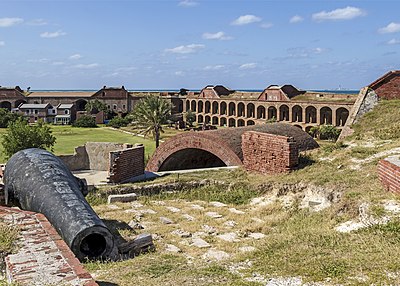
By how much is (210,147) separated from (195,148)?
949 mm

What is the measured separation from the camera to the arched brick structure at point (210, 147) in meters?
15.3

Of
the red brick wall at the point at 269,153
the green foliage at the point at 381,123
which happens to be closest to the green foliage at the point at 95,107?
the green foliage at the point at 381,123

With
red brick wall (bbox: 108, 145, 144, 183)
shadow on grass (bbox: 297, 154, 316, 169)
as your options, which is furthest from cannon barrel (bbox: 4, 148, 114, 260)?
shadow on grass (bbox: 297, 154, 316, 169)

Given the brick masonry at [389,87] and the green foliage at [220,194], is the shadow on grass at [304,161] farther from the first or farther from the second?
the brick masonry at [389,87]

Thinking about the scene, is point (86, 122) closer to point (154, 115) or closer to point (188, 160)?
point (154, 115)

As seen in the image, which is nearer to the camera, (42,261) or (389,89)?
(42,261)

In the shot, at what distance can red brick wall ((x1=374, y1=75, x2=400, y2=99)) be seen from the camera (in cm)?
1696

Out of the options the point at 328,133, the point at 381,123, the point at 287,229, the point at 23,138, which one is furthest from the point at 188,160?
the point at 328,133

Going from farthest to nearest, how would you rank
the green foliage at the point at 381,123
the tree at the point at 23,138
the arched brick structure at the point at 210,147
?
the tree at the point at 23,138 < the arched brick structure at the point at 210,147 < the green foliage at the point at 381,123

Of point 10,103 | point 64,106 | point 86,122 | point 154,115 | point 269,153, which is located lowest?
point 86,122

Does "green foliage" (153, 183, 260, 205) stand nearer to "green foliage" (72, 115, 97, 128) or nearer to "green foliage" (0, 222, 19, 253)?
"green foliage" (0, 222, 19, 253)

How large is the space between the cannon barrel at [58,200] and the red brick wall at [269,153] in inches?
246

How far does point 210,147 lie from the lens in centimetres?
1574

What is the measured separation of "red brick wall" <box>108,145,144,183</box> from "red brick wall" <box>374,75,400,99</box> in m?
9.56
